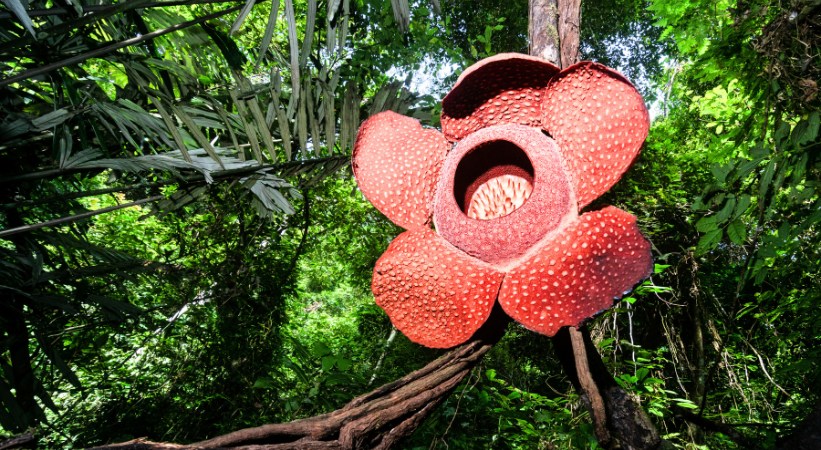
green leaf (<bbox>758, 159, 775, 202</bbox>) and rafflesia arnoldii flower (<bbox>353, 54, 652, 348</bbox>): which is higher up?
rafflesia arnoldii flower (<bbox>353, 54, 652, 348</bbox>)

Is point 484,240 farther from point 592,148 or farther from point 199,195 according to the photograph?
point 199,195

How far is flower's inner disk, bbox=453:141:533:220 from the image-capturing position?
676mm

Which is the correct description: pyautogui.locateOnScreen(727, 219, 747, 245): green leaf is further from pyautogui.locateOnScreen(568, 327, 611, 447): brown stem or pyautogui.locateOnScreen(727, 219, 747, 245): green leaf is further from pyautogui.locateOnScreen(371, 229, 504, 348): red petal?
pyautogui.locateOnScreen(371, 229, 504, 348): red petal

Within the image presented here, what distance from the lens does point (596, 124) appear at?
0.63 metres

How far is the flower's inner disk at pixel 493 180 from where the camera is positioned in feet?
2.22

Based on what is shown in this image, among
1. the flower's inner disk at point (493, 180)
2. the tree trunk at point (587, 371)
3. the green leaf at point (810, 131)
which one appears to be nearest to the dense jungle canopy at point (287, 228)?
the green leaf at point (810, 131)

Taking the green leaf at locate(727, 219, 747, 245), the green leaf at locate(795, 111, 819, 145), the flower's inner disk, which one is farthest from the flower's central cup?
the green leaf at locate(795, 111, 819, 145)

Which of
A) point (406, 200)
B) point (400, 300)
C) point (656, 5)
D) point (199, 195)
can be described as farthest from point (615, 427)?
point (656, 5)

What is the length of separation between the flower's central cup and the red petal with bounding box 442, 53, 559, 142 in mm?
28

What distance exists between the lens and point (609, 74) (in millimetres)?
629

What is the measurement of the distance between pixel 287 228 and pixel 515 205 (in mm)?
2072

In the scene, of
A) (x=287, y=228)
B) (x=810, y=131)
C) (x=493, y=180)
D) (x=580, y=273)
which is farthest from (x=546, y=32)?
(x=287, y=228)

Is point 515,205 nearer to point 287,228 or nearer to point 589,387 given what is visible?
point 589,387

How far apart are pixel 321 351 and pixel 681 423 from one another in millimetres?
1698
